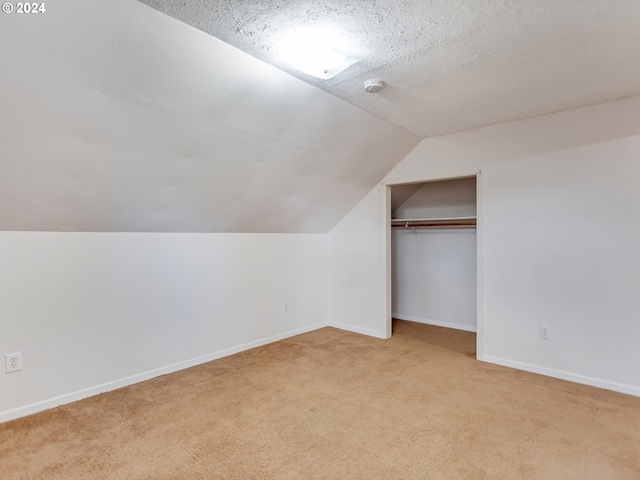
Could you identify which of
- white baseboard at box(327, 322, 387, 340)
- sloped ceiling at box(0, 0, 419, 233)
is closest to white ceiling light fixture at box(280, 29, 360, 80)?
sloped ceiling at box(0, 0, 419, 233)

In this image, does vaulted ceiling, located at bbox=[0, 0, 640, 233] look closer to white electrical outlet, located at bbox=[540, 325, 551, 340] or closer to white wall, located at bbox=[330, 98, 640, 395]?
white wall, located at bbox=[330, 98, 640, 395]

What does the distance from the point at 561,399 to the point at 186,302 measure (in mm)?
3168

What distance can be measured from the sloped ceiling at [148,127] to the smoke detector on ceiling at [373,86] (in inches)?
11.5

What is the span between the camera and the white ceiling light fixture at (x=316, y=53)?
188cm

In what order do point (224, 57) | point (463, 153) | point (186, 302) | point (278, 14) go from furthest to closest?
1. point (463, 153)
2. point (186, 302)
3. point (224, 57)
4. point (278, 14)

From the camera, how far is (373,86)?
8.00 ft

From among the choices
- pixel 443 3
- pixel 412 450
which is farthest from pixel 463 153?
pixel 412 450

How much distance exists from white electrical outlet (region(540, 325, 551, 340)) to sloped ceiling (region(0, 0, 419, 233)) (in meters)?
2.20

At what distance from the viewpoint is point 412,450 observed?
201 centimetres

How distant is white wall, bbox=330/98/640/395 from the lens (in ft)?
8.96

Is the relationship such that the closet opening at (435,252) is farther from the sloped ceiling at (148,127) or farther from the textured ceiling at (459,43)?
the textured ceiling at (459,43)

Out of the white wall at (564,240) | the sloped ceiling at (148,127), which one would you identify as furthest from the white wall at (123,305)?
the white wall at (564,240)

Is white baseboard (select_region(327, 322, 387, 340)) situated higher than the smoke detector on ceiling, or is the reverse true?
the smoke detector on ceiling

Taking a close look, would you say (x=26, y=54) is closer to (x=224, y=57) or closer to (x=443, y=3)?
(x=224, y=57)
